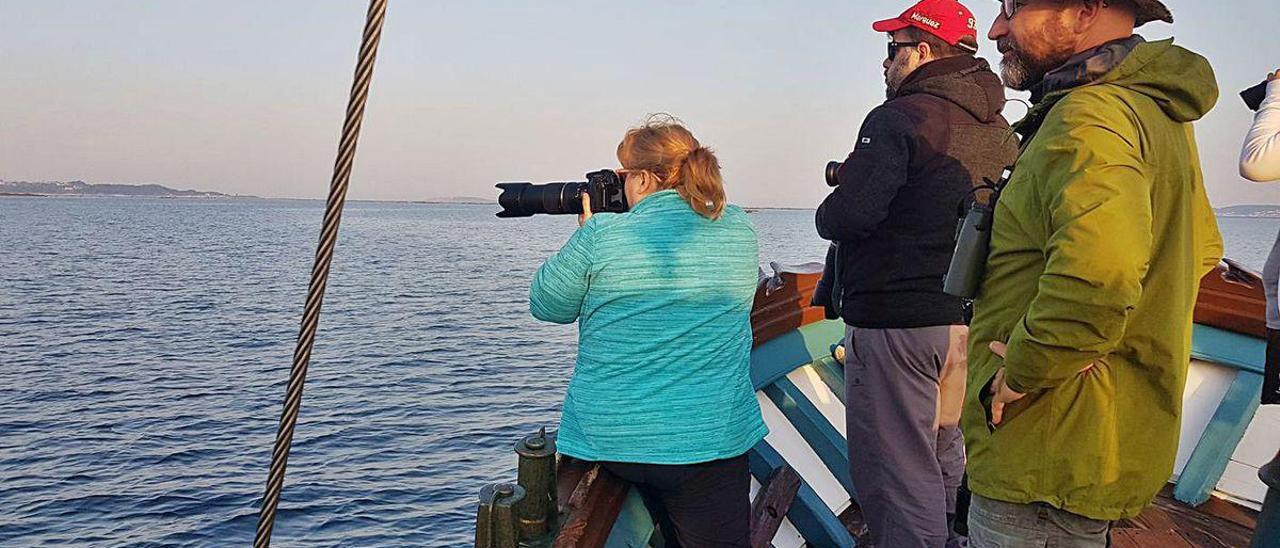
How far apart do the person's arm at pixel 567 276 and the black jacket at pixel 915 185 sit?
0.83 m

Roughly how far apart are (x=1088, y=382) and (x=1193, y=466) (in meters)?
2.92

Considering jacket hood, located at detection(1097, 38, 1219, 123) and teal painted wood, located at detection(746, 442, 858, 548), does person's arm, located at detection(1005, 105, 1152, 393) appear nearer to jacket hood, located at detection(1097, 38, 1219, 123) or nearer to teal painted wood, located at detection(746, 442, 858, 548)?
jacket hood, located at detection(1097, 38, 1219, 123)

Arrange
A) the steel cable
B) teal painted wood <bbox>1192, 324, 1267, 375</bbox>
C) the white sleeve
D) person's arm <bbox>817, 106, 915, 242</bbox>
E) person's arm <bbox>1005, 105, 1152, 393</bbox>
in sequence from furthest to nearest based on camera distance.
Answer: teal painted wood <bbox>1192, 324, 1267, 375</bbox> < person's arm <bbox>817, 106, 915, 242</bbox> < the white sleeve < person's arm <bbox>1005, 105, 1152, 393</bbox> < the steel cable

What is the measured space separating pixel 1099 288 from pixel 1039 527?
1.75 feet

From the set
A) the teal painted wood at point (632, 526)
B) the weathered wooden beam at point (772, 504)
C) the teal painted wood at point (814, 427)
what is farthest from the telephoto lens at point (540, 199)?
the teal painted wood at point (814, 427)

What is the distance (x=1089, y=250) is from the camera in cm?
168

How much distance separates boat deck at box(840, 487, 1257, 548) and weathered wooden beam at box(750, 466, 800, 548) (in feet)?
1.37

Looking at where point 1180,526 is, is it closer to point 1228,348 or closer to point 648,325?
point 1228,348

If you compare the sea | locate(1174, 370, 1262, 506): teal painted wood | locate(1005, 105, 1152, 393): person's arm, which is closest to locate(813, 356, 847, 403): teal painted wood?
locate(1174, 370, 1262, 506): teal painted wood

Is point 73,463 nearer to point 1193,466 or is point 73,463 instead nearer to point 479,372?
point 479,372

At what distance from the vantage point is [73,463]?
11242mm

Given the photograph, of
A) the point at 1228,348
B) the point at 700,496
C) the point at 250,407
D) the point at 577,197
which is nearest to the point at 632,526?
the point at 700,496

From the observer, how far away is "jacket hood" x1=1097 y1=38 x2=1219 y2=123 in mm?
1830

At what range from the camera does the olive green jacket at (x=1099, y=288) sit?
1702 mm
